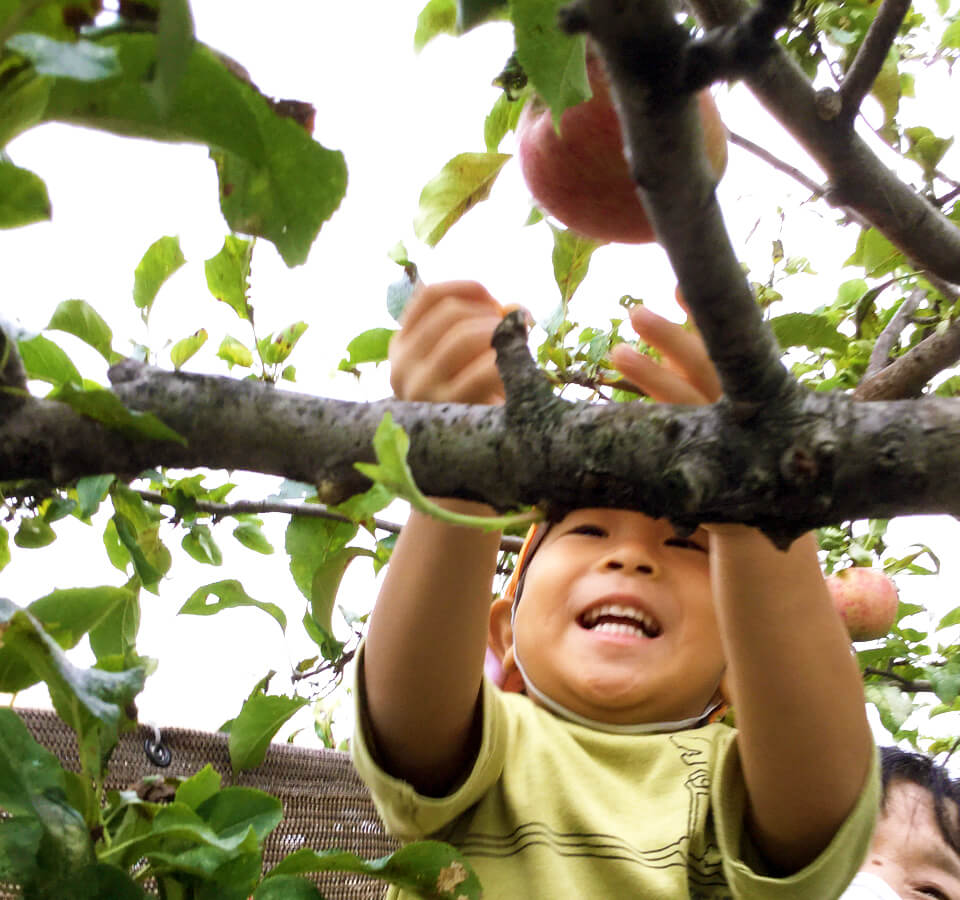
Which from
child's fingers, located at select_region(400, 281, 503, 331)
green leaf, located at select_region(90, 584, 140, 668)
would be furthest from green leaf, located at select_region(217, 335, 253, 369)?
child's fingers, located at select_region(400, 281, 503, 331)

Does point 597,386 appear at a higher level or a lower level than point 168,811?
higher

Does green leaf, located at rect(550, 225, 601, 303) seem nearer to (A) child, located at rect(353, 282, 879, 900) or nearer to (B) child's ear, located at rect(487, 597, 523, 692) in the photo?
(A) child, located at rect(353, 282, 879, 900)

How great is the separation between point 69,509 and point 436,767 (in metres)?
0.35

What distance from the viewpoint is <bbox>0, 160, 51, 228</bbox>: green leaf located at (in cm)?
30

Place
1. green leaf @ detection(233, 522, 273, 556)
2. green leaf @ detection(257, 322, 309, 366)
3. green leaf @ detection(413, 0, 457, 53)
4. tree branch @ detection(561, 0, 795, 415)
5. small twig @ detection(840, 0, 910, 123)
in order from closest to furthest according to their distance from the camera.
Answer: tree branch @ detection(561, 0, 795, 415) → small twig @ detection(840, 0, 910, 123) → green leaf @ detection(413, 0, 457, 53) → green leaf @ detection(257, 322, 309, 366) → green leaf @ detection(233, 522, 273, 556)

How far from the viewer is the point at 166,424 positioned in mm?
360

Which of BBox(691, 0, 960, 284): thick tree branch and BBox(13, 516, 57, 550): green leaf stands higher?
BBox(691, 0, 960, 284): thick tree branch

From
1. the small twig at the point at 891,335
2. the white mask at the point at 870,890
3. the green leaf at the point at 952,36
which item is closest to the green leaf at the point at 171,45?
the small twig at the point at 891,335

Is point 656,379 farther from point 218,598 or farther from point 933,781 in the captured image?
point 933,781

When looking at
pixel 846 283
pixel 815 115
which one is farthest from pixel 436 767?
pixel 846 283

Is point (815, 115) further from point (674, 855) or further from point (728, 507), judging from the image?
point (674, 855)

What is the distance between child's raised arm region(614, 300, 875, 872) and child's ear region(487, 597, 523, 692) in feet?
1.03

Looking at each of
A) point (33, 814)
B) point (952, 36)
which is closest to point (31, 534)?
point (33, 814)

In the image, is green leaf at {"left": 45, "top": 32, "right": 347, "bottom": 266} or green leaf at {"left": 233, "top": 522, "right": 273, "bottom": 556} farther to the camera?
green leaf at {"left": 233, "top": 522, "right": 273, "bottom": 556}
